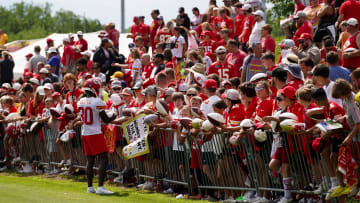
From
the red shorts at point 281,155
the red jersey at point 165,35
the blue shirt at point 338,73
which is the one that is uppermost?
the red jersey at point 165,35

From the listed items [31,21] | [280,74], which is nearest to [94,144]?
[280,74]

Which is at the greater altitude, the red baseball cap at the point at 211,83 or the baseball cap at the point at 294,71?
the baseball cap at the point at 294,71

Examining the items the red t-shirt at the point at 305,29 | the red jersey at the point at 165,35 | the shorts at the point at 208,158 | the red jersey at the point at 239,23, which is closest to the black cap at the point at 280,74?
the shorts at the point at 208,158

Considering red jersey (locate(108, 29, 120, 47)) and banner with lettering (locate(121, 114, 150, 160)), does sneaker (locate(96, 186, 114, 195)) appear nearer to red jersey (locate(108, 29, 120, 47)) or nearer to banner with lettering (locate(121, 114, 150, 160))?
banner with lettering (locate(121, 114, 150, 160))

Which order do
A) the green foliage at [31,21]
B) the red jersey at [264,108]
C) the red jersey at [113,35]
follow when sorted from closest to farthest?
the red jersey at [264,108] → the red jersey at [113,35] → the green foliage at [31,21]

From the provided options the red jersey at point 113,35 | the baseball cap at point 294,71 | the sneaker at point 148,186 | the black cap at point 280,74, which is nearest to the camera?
the black cap at point 280,74

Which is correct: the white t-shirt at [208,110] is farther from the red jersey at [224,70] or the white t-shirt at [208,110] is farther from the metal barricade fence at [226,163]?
the red jersey at [224,70]

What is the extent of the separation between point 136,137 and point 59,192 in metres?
2.00

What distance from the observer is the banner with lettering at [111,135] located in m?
14.2

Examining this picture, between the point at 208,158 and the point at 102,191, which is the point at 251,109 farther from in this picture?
the point at 102,191

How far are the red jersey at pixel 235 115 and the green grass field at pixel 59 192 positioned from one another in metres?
1.93

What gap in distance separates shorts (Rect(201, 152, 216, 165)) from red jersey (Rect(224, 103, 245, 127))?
30.4 inches

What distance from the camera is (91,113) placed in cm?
1280

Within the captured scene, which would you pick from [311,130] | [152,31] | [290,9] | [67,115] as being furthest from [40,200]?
[290,9]
